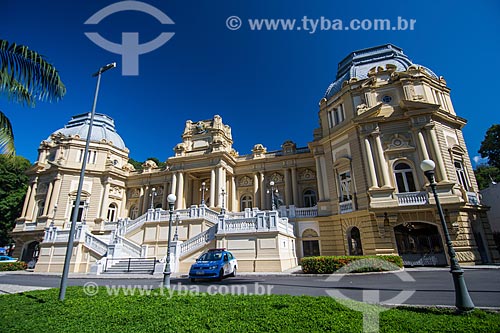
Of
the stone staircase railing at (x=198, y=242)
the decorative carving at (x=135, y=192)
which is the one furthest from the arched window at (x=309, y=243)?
the decorative carving at (x=135, y=192)

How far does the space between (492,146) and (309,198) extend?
940 inches

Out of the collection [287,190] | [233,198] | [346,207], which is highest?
[287,190]

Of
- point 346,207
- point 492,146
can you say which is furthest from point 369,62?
point 492,146

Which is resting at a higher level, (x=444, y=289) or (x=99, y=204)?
(x=99, y=204)

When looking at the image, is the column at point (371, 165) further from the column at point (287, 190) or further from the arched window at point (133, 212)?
the arched window at point (133, 212)

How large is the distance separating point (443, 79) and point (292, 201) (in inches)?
744

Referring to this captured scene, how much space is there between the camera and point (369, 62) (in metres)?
25.2

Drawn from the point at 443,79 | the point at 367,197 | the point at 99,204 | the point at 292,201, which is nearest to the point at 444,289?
the point at 367,197

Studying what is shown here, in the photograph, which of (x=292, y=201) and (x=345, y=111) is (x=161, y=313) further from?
(x=292, y=201)

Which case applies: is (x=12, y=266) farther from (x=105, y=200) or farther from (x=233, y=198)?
(x=233, y=198)

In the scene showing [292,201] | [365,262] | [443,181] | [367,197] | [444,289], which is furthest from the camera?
[292,201]

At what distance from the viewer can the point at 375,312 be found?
5.29 meters

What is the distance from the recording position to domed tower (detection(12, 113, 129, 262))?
29.4 meters

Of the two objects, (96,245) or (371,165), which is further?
(96,245)
